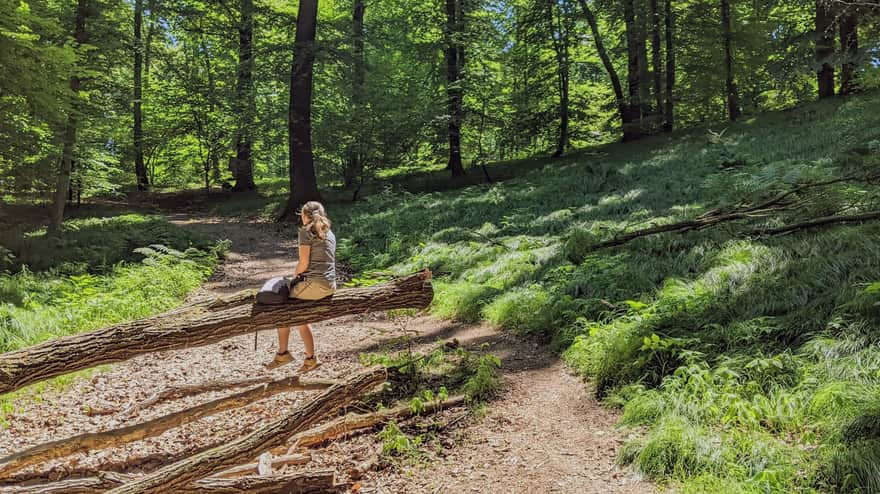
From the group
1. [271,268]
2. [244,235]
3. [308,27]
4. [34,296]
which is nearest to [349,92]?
[308,27]

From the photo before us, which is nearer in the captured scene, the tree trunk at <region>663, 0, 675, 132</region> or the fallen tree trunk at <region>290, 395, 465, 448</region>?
the fallen tree trunk at <region>290, 395, 465, 448</region>

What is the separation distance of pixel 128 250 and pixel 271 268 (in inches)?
123

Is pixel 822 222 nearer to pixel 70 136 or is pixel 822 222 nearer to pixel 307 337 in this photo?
pixel 307 337

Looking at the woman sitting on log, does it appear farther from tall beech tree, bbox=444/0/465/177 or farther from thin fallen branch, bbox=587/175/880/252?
tall beech tree, bbox=444/0/465/177

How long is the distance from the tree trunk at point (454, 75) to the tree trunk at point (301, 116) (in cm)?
524

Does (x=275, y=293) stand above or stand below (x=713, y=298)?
above

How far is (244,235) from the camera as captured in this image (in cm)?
1525

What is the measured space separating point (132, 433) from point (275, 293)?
168 centimetres

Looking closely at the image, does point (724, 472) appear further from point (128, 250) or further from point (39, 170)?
Answer: point (39, 170)

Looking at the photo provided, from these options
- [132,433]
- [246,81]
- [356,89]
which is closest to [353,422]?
[132,433]

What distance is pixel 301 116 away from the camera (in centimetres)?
1644

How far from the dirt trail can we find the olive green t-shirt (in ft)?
5.14

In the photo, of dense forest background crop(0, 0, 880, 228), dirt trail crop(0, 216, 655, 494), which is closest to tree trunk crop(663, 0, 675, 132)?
dense forest background crop(0, 0, 880, 228)

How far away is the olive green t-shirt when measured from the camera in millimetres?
5121
